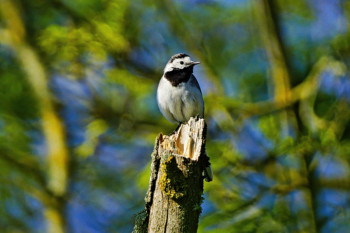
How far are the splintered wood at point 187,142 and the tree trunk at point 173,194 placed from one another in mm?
89

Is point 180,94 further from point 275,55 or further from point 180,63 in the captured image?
point 275,55

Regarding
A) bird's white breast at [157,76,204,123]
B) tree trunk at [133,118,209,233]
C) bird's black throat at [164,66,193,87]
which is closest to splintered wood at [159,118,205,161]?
tree trunk at [133,118,209,233]

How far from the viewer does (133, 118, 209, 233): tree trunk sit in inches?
118

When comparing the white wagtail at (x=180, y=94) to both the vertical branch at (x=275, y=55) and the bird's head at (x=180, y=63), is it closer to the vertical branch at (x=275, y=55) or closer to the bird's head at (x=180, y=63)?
the bird's head at (x=180, y=63)

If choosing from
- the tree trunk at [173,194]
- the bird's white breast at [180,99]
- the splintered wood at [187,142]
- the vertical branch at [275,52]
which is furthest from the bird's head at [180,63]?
the tree trunk at [173,194]

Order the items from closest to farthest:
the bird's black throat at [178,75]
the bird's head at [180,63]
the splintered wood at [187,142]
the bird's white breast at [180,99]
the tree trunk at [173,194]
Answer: the tree trunk at [173,194]
the splintered wood at [187,142]
the bird's white breast at [180,99]
the bird's black throat at [178,75]
the bird's head at [180,63]

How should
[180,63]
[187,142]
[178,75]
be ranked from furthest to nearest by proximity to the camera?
1. [180,63]
2. [178,75]
3. [187,142]

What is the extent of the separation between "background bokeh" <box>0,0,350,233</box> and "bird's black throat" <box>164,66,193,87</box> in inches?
38.9

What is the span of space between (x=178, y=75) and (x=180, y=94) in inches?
15.7

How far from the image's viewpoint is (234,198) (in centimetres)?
645

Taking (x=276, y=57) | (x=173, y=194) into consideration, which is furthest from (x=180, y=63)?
(x=173, y=194)

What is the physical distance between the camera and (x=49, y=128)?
8.60m

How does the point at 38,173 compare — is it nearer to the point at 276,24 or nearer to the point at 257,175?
the point at 257,175

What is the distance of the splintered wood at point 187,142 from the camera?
3.37m
